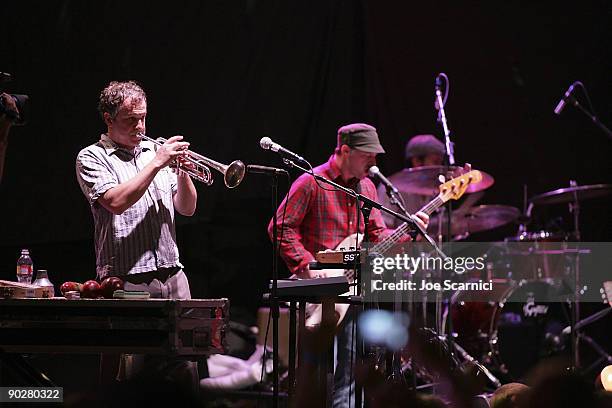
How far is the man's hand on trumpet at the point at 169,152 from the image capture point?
12.1ft

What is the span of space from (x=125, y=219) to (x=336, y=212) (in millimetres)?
1743

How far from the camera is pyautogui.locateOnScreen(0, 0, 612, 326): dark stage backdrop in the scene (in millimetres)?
5320

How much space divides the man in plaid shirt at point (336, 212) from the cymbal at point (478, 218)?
3.93 ft

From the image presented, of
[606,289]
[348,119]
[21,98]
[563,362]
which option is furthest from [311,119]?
[563,362]

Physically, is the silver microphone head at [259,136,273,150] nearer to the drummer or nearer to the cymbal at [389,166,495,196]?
the cymbal at [389,166,495,196]

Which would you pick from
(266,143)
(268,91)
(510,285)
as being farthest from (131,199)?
(510,285)

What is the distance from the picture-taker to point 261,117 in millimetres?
5895

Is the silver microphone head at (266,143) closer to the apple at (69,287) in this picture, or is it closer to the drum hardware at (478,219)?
the apple at (69,287)

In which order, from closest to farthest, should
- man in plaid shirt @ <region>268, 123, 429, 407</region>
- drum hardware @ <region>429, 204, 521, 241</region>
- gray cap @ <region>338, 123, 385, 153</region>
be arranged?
man in plaid shirt @ <region>268, 123, 429, 407</region> < gray cap @ <region>338, 123, 385, 153</region> < drum hardware @ <region>429, 204, 521, 241</region>

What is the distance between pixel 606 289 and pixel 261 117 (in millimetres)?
2758

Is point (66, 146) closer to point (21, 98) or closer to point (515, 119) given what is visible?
point (21, 98)

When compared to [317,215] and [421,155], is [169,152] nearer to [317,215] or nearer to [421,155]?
[317,215]

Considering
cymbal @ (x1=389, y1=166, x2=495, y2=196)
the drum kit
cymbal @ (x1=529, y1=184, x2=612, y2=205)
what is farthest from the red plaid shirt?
cymbal @ (x1=529, y1=184, x2=612, y2=205)

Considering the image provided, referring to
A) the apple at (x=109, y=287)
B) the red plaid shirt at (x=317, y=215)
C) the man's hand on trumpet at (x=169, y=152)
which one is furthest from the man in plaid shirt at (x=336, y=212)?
the apple at (x=109, y=287)
